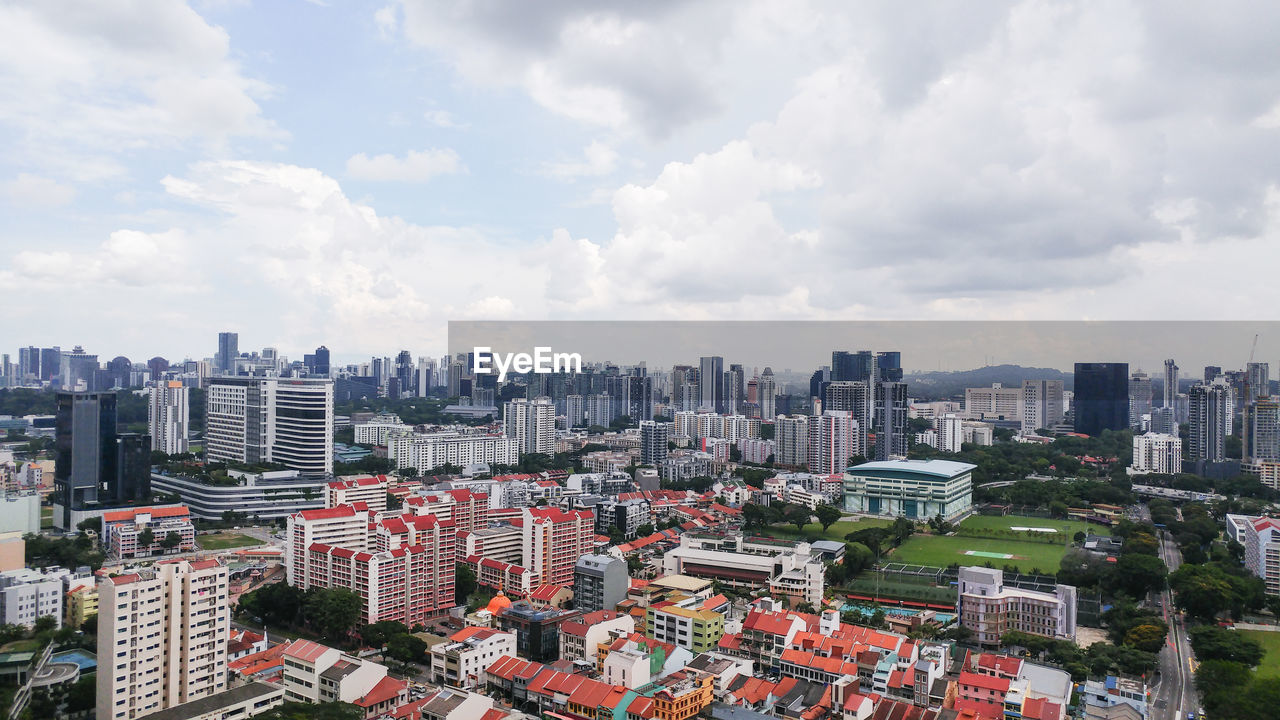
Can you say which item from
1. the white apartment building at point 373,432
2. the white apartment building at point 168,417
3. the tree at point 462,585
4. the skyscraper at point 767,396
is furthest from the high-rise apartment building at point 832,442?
the white apartment building at point 168,417

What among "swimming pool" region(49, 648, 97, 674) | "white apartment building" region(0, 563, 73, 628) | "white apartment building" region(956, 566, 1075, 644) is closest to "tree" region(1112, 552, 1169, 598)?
Answer: "white apartment building" region(956, 566, 1075, 644)

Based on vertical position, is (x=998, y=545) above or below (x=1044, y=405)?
below

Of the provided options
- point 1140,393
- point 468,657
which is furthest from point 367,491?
point 1140,393

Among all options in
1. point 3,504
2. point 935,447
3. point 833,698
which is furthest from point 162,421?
point 935,447

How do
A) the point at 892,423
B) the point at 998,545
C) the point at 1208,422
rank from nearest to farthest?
the point at 998,545
the point at 1208,422
the point at 892,423

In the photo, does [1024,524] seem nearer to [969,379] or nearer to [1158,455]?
[1158,455]

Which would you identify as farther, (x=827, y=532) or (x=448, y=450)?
(x=448, y=450)

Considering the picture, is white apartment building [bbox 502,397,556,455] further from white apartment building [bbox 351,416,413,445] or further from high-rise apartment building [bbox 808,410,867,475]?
high-rise apartment building [bbox 808,410,867,475]
